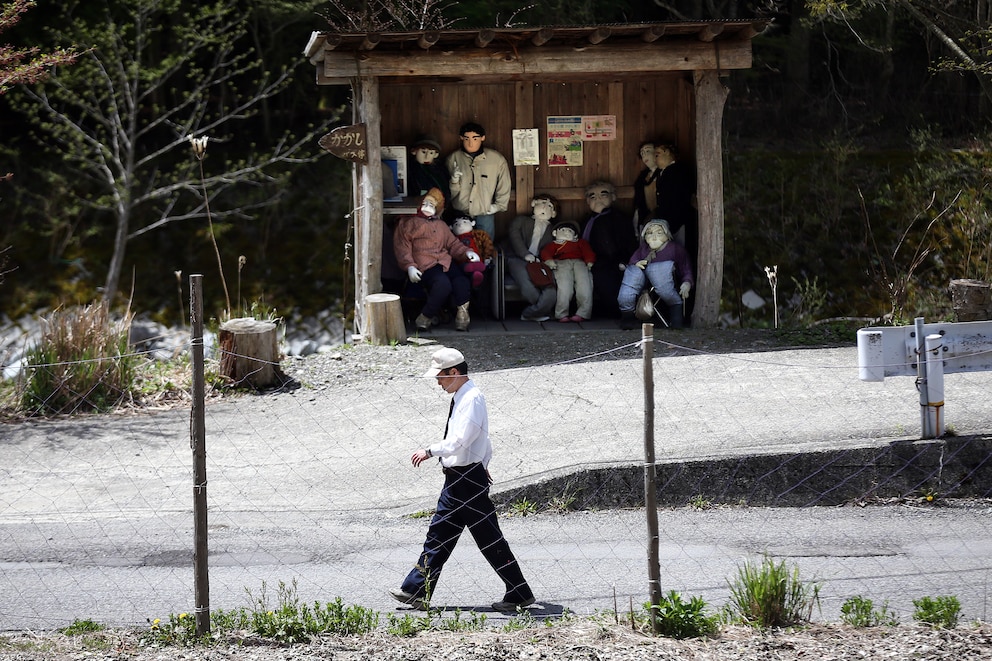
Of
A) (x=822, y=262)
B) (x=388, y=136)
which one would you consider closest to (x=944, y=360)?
(x=388, y=136)

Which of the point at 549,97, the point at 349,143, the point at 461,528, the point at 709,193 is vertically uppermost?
the point at 549,97

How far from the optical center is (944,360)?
24.9 ft

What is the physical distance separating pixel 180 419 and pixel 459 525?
15.7ft

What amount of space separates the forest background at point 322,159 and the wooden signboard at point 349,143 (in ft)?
11.4

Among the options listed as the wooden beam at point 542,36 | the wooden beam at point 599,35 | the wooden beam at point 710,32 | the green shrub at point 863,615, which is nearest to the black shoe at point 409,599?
the green shrub at point 863,615

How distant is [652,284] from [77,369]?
562 cm

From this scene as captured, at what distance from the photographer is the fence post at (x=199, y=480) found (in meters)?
5.16

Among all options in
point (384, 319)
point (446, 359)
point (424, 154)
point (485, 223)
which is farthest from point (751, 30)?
point (446, 359)

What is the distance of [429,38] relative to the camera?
10883mm

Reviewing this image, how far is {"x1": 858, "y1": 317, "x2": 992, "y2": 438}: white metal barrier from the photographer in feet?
24.7

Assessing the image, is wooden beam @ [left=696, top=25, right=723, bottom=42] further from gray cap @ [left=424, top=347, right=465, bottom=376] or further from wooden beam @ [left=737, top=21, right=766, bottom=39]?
gray cap @ [left=424, top=347, right=465, bottom=376]

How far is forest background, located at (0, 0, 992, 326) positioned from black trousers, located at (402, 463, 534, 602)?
8456mm

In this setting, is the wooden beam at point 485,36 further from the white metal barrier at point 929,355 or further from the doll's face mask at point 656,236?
the white metal barrier at point 929,355

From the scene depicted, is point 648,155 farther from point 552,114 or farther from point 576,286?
point 576,286
